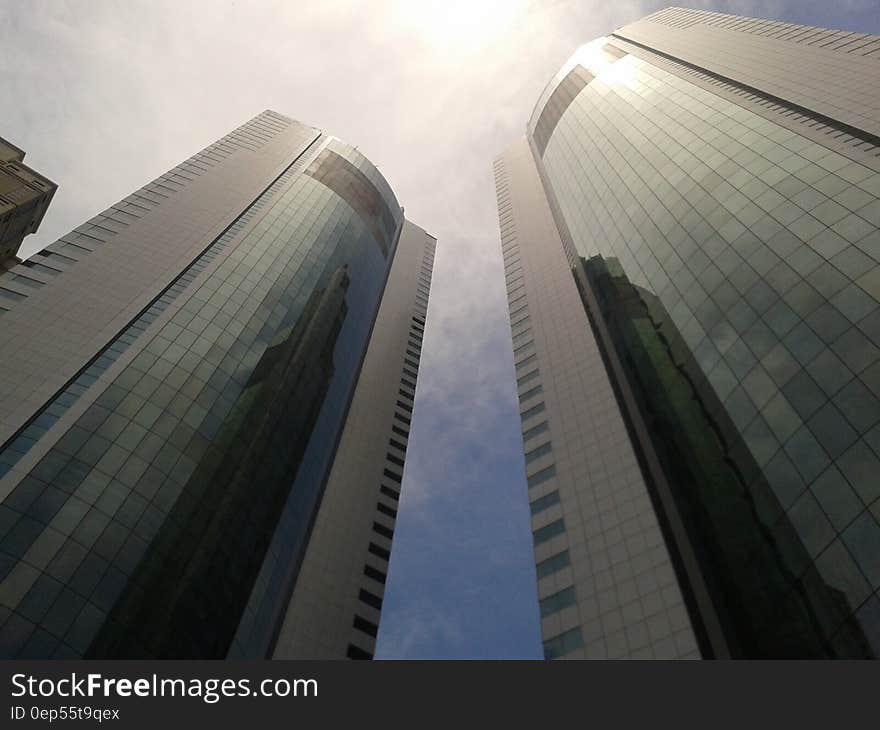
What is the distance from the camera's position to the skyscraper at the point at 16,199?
80.3 m

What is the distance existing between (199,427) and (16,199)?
55119mm

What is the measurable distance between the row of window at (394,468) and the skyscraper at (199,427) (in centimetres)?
29

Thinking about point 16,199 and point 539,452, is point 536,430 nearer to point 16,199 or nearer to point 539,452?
point 539,452

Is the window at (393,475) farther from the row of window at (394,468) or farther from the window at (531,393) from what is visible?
Answer: the window at (531,393)

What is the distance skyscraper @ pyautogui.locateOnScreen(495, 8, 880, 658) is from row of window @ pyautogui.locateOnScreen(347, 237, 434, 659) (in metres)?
22.5

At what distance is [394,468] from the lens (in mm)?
75562

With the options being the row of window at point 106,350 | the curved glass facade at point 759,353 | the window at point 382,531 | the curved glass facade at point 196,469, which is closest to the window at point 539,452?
the curved glass facade at point 759,353

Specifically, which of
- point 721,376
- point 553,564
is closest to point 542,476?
point 553,564

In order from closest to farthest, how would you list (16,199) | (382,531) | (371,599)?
(371,599) → (382,531) → (16,199)

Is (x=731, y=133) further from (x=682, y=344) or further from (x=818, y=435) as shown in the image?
(x=818, y=435)

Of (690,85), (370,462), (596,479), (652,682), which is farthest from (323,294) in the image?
(652,682)

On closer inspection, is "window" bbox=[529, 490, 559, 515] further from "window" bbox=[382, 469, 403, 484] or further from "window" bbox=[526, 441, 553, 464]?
"window" bbox=[382, 469, 403, 484]

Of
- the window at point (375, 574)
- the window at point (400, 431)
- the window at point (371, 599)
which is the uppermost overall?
the window at point (400, 431)

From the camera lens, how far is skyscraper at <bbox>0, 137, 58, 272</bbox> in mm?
80312
